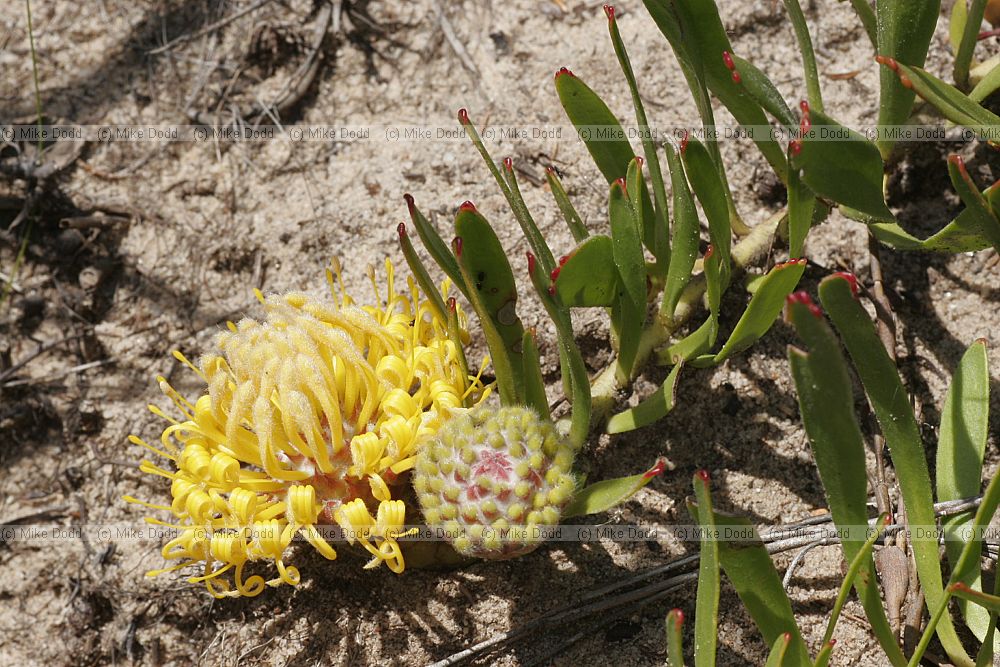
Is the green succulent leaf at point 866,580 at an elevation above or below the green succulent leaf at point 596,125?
below

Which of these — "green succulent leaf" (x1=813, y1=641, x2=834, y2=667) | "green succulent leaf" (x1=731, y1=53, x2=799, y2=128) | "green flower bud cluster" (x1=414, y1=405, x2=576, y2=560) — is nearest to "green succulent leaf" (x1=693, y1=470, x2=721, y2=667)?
"green succulent leaf" (x1=813, y1=641, x2=834, y2=667)

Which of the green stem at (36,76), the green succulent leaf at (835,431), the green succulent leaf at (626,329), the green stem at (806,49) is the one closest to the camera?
the green succulent leaf at (835,431)

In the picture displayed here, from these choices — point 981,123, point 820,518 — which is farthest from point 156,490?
point 981,123

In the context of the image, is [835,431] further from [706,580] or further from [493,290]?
[493,290]

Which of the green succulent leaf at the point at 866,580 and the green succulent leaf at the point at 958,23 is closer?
the green succulent leaf at the point at 866,580

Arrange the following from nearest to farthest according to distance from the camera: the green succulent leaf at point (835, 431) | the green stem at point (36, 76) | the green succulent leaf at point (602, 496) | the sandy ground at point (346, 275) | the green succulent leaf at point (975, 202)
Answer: the green succulent leaf at point (835, 431) < the green succulent leaf at point (975, 202) < the green succulent leaf at point (602, 496) < the sandy ground at point (346, 275) < the green stem at point (36, 76)

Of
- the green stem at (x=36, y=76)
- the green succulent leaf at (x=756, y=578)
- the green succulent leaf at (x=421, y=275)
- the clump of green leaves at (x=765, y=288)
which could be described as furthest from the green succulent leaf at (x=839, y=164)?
the green stem at (x=36, y=76)

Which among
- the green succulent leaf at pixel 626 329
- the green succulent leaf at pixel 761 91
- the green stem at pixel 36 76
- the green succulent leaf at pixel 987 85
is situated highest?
the green stem at pixel 36 76

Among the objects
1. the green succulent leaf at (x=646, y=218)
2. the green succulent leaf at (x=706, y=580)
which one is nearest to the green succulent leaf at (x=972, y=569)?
the green succulent leaf at (x=706, y=580)

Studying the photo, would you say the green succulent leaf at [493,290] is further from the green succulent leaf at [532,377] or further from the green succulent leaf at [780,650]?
the green succulent leaf at [780,650]
